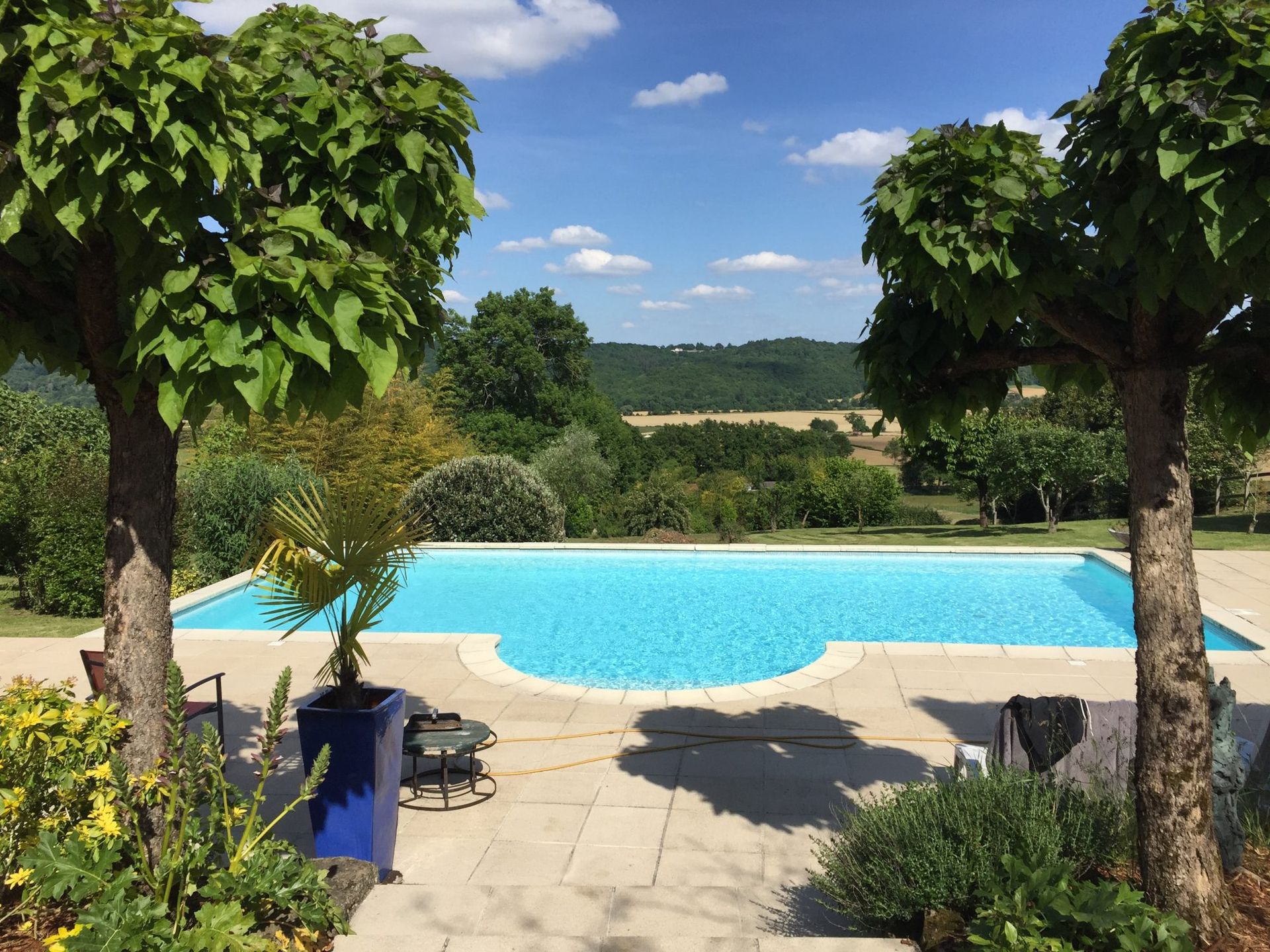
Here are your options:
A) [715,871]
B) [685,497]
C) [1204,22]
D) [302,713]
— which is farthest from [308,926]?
[685,497]

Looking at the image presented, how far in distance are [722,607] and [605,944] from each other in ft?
30.6

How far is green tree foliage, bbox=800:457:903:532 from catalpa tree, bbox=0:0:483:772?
2230 centimetres

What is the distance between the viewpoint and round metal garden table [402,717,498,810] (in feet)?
16.8

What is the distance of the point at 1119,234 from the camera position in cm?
286

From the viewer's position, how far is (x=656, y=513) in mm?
21875

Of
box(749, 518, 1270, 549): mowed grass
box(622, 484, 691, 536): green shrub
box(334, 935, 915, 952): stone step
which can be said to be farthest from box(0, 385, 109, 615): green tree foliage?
box(622, 484, 691, 536): green shrub

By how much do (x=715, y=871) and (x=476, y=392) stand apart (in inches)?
1386

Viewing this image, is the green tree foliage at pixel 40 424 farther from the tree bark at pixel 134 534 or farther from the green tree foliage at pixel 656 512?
the tree bark at pixel 134 534

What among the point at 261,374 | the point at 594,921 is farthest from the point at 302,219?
the point at 594,921

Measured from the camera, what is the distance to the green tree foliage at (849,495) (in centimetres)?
2538

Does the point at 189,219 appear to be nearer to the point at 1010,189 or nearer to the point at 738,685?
the point at 1010,189

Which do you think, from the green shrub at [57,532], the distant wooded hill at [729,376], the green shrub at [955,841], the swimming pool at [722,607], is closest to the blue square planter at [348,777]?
the green shrub at [955,841]

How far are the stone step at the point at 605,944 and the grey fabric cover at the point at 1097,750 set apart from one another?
132 centimetres

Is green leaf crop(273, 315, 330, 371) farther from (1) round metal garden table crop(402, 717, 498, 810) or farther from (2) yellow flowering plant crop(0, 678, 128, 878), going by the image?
(1) round metal garden table crop(402, 717, 498, 810)
